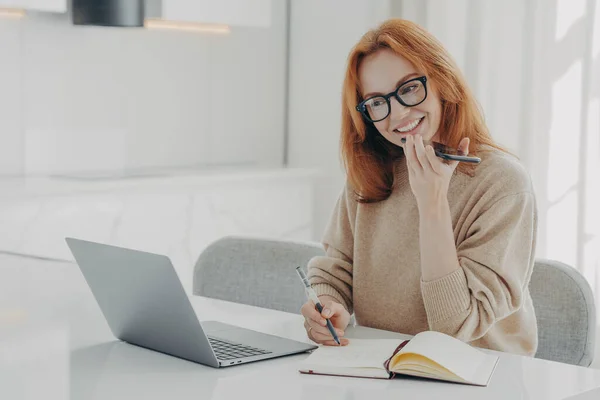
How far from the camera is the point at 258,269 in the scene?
2.18 metres

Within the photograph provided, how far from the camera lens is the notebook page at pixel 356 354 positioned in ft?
4.32

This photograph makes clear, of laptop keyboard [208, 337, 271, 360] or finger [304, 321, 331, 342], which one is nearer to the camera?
laptop keyboard [208, 337, 271, 360]

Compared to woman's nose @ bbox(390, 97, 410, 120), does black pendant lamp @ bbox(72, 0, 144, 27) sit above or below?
above

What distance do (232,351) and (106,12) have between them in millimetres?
2123

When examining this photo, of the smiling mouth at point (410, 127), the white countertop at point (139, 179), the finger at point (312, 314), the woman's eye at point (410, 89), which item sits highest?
the woman's eye at point (410, 89)

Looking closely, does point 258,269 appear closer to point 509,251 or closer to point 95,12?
point 509,251

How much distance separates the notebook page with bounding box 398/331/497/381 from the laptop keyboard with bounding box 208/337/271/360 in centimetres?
24

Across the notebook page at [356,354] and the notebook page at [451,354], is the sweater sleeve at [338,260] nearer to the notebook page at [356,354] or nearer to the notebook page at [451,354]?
the notebook page at [356,354]

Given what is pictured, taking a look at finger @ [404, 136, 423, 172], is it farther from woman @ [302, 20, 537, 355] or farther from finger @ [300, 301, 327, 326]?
finger @ [300, 301, 327, 326]

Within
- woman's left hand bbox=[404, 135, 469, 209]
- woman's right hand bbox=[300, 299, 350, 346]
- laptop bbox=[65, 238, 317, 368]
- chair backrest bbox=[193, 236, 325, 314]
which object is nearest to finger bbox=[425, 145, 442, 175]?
woman's left hand bbox=[404, 135, 469, 209]

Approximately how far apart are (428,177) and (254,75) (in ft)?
8.31

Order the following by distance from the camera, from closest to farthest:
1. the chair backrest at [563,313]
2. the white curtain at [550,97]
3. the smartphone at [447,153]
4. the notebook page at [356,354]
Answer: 1. the notebook page at [356,354]
2. the smartphone at [447,153]
3. the chair backrest at [563,313]
4. the white curtain at [550,97]

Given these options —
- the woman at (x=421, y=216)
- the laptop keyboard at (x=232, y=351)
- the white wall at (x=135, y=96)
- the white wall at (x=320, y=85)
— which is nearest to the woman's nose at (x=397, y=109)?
the woman at (x=421, y=216)

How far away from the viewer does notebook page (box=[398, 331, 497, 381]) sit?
4.13 ft
